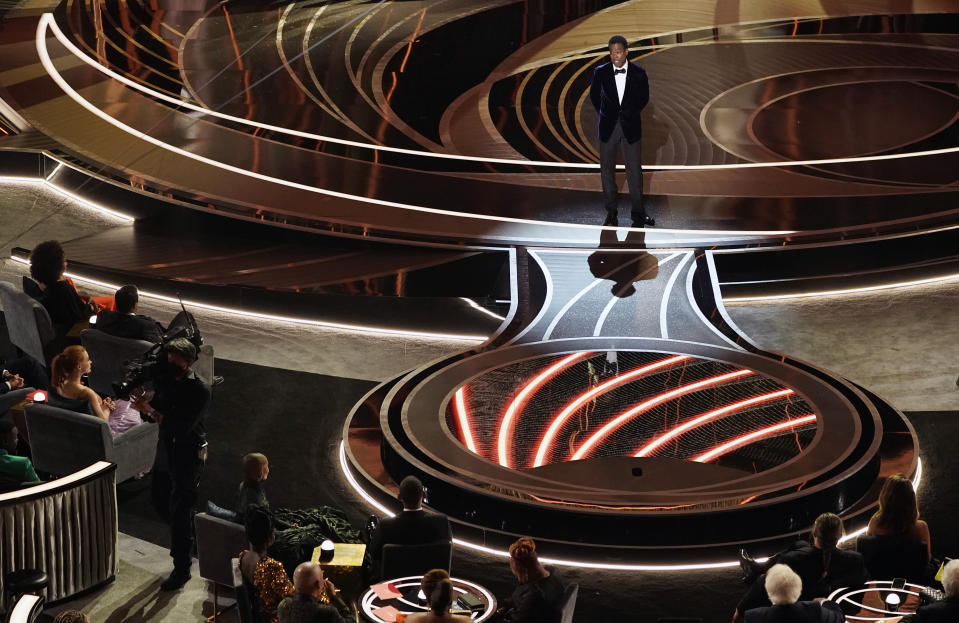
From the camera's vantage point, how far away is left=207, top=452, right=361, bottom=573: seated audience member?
647 centimetres

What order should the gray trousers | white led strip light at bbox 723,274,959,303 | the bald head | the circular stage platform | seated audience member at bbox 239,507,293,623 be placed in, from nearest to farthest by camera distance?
the bald head
seated audience member at bbox 239,507,293,623
the circular stage platform
white led strip light at bbox 723,274,959,303
the gray trousers

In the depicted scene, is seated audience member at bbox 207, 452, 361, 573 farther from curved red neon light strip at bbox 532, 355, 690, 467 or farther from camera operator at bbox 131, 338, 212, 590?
curved red neon light strip at bbox 532, 355, 690, 467

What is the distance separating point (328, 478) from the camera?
7.80 m

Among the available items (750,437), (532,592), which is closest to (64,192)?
(750,437)

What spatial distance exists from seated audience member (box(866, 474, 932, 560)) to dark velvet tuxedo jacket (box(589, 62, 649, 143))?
4.36m

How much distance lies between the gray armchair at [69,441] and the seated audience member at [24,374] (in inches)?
29.9

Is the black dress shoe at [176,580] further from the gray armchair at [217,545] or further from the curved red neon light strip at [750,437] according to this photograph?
the curved red neon light strip at [750,437]

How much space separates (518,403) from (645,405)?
2.32 ft

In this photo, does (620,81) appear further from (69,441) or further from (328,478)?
(69,441)

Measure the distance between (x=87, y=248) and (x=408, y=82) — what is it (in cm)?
449

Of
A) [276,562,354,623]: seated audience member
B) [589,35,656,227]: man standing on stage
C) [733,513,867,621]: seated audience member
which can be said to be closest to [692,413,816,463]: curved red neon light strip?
[733,513,867,621]: seated audience member

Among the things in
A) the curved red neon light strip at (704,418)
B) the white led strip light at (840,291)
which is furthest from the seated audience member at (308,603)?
the white led strip light at (840,291)

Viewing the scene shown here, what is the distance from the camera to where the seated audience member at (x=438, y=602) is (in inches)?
215

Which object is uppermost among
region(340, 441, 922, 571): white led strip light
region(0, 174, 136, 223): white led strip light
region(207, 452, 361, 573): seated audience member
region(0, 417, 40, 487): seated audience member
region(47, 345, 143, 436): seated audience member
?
region(0, 174, 136, 223): white led strip light
